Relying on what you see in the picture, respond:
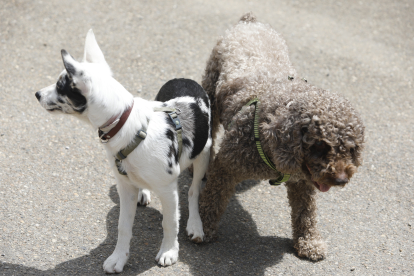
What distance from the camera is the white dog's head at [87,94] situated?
2951 mm

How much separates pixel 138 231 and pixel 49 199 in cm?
100

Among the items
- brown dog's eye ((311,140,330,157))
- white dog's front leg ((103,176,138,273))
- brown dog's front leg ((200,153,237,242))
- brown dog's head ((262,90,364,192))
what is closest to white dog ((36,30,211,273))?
white dog's front leg ((103,176,138,273))

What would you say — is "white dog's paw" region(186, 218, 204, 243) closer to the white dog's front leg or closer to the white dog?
the white dog

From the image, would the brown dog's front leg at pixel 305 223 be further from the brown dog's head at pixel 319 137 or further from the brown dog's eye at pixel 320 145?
the brown dog's eye at pixel 320 145

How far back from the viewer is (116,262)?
358cm

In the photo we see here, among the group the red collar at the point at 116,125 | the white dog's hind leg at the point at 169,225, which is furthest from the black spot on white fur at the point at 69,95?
the white dog's hind leg at the point at 169,225

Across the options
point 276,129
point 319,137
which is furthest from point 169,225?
point 319,137

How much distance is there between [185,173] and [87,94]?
7.68 ft

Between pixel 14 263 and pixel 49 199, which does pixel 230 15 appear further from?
pixel 14 263

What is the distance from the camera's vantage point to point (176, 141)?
3570 millimetres

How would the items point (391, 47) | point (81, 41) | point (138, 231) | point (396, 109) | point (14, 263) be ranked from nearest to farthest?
point (14, 263)
point (138, 231)
point (396, 109)
point (81, 41)
point (391, 47)

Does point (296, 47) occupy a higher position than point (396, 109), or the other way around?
point (296, 47)

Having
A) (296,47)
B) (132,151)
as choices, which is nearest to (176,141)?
(132,151)

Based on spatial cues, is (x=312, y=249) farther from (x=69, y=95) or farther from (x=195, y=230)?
(x=69, y=95)
